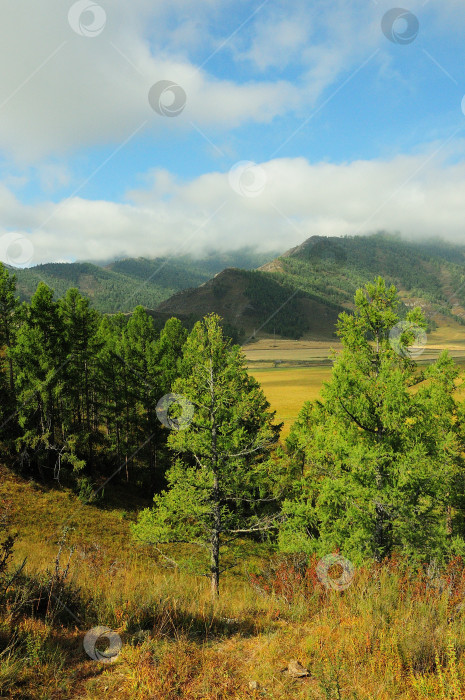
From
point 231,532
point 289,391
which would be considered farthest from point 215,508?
point 289,391

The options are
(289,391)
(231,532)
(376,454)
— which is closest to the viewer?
(376,454)

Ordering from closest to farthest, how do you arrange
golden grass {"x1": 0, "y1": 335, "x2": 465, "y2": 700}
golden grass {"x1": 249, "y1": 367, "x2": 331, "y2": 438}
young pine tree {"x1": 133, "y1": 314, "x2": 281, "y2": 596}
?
golden grass {"x1": 0, "y1": 335, "x2": 465, "y2": 700} → young pine tree {"x1": 133, "y1": 314, "x2": 281, "y2": 596} → golden grass {"x1": 249, "y1": 367, "x2": 331, "y2": 438}

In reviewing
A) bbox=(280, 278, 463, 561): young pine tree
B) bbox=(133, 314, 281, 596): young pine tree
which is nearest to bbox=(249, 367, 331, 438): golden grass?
bbox=(133, 314, 281, 596): young pine tree

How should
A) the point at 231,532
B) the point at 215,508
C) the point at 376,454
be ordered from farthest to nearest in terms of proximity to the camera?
the point at 231,532, the point at 215,508, the point at 376,454

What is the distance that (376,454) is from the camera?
10.2 m

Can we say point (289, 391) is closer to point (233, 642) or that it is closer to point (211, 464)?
point (211, 464)

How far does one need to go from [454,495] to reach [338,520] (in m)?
11.7

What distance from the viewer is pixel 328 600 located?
18.7ft

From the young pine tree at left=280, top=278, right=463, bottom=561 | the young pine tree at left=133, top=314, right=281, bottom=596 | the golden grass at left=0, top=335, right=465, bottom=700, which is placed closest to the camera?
the golden grass at left=0, top=335, right=465, bottom=700

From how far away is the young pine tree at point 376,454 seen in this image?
10.4 meters

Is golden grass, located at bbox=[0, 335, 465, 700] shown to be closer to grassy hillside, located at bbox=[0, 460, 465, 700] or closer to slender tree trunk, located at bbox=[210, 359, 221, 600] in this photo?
grassy hillside, located at bbox=[0, 460, 465, 700]

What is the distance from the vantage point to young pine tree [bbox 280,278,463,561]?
10414 mm

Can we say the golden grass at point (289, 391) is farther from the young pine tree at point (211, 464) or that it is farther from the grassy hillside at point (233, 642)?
the grassy hillside at point (233, 642)

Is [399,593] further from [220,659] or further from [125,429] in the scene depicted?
[125,429]
